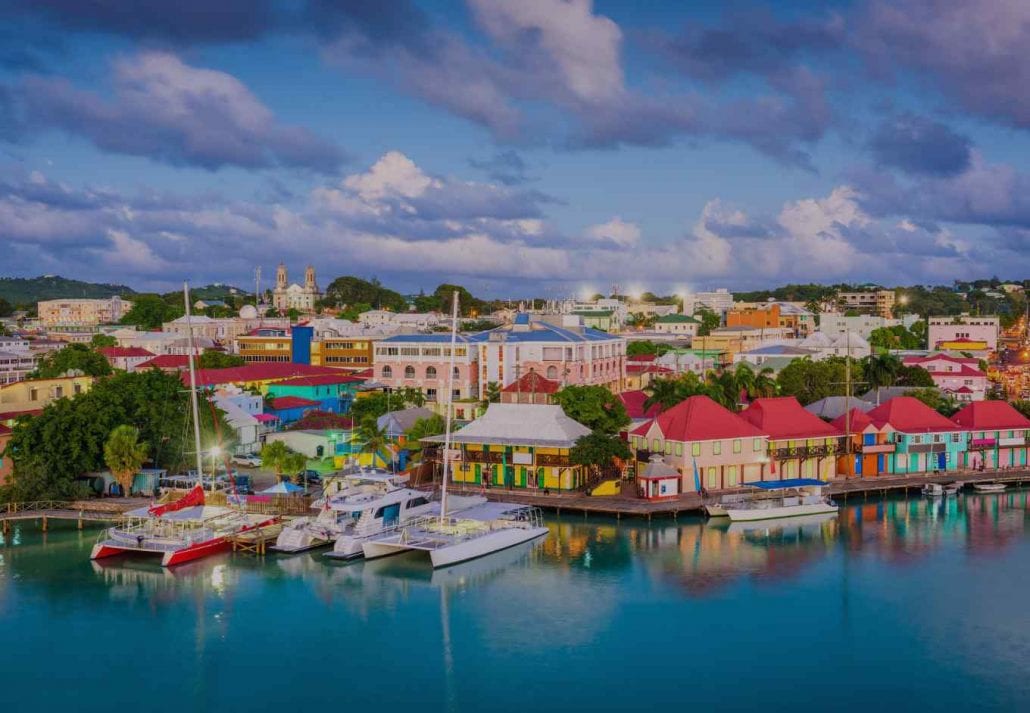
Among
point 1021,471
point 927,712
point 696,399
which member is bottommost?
point 927,712

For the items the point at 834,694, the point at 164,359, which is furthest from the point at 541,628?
the point at 164,359

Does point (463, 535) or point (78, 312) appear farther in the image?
point (78, 312)

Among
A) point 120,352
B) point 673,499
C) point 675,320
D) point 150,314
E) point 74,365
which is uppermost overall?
point 150,314

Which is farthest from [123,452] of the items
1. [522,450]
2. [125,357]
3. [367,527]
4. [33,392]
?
[125,357]

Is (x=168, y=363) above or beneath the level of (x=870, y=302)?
beneath

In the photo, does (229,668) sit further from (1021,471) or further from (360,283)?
(360,283)

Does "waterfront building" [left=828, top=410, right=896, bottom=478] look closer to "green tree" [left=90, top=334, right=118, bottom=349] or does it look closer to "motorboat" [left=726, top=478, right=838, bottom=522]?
"motorboat" [left=726, top=478, right=838, bottom=522]

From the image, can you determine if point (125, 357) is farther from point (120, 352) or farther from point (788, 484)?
point (788, 484)

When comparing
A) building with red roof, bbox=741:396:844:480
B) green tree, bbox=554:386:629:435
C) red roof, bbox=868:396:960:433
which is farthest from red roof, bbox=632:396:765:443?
red roof, bbox=868:396:960:433
